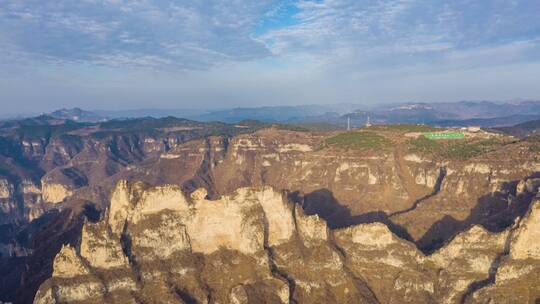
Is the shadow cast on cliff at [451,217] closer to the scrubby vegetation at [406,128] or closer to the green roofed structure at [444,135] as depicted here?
the green roofed structure at [444,135]

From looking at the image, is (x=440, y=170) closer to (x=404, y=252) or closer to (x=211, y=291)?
(x=404, y=252)

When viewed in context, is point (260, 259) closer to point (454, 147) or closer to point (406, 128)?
point (454, 147)

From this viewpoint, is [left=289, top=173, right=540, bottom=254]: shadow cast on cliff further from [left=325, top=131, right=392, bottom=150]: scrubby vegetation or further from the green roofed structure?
the green roofed structure

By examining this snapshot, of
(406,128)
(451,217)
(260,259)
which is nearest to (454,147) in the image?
(406,128)

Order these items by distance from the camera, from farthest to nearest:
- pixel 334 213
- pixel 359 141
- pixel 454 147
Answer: pixel 359 141, pixel 454 147, pixel 334 213

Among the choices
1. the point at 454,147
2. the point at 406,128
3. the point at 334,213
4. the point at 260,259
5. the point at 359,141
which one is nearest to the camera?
the point at 260,259

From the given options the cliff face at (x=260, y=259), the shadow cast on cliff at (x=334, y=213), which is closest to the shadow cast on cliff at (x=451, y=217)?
the shadow cast on cliff at (x=334, y=213)

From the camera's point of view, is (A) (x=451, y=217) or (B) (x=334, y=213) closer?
(A) (x=451, y=217)
